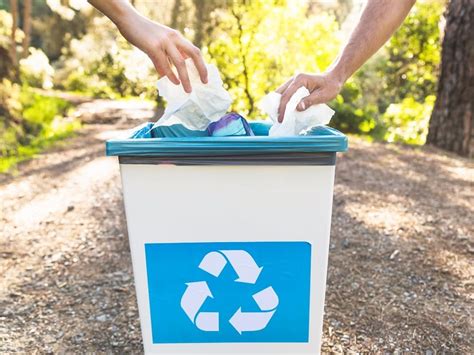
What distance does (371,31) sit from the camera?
141 cm

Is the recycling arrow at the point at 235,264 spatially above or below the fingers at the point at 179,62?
below

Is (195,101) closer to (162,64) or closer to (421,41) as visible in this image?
(162,64)

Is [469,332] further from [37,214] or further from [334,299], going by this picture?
[37,214]

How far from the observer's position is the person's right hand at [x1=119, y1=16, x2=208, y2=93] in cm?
120

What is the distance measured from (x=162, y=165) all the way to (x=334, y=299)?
1.06 meters

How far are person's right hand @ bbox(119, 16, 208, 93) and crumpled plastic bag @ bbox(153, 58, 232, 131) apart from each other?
7 centimetres

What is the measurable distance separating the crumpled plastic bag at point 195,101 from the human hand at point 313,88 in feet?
0.58

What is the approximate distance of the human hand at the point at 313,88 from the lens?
1.32 metres

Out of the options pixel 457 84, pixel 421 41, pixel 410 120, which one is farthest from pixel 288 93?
pixel 421 41

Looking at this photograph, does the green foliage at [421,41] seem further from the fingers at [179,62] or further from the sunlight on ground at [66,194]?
the fingers at [179,62]

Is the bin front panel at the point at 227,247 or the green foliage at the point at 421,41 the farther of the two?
the green foliage at the point at 421,41

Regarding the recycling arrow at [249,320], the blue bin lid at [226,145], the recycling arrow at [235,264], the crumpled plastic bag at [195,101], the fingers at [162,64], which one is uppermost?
the fingers at [162,64]

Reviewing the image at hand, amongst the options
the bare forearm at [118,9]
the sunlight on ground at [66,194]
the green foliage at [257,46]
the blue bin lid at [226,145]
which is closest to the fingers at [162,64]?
the bare forearm at [118,9]

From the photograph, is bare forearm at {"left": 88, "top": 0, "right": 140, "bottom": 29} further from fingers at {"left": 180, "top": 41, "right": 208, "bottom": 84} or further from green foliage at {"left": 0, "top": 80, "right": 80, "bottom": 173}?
green foliage at {"left": 0, "top": 80, "right": 80, "bottom": 173}
